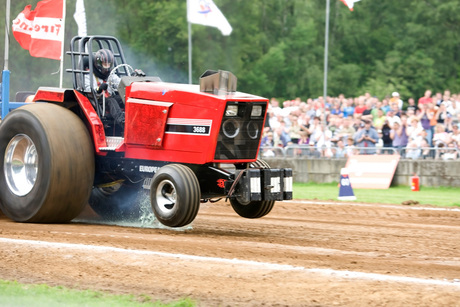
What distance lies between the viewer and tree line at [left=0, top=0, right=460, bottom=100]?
104ft

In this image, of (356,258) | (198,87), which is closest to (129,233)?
(198,87)

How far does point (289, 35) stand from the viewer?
1583 inches

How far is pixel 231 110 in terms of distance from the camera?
9.27 metres

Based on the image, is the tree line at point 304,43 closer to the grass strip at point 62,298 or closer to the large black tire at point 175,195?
the large black tire at point 175,195

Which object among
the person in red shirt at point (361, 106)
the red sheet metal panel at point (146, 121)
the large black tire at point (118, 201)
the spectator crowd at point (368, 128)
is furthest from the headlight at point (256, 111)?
the person in red shirt at point (361, 106)

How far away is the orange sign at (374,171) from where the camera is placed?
18.0 meters

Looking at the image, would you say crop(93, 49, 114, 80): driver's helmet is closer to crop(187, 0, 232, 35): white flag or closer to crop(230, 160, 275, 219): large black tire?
crop(230, 160, 275, 219): large black tire

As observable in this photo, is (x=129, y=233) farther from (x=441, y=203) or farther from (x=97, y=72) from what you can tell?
(x=441, y=203)

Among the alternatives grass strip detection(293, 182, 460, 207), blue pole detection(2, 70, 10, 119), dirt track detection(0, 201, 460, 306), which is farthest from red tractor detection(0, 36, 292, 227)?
grass strip detection(293, 182, 460, 207)

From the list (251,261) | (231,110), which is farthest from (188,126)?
(251,261)

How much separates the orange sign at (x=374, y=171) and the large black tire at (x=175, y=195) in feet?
31.4

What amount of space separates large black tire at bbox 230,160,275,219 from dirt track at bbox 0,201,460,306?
227 millimetres

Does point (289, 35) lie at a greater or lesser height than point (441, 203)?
greater

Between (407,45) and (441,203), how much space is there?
2371cm
